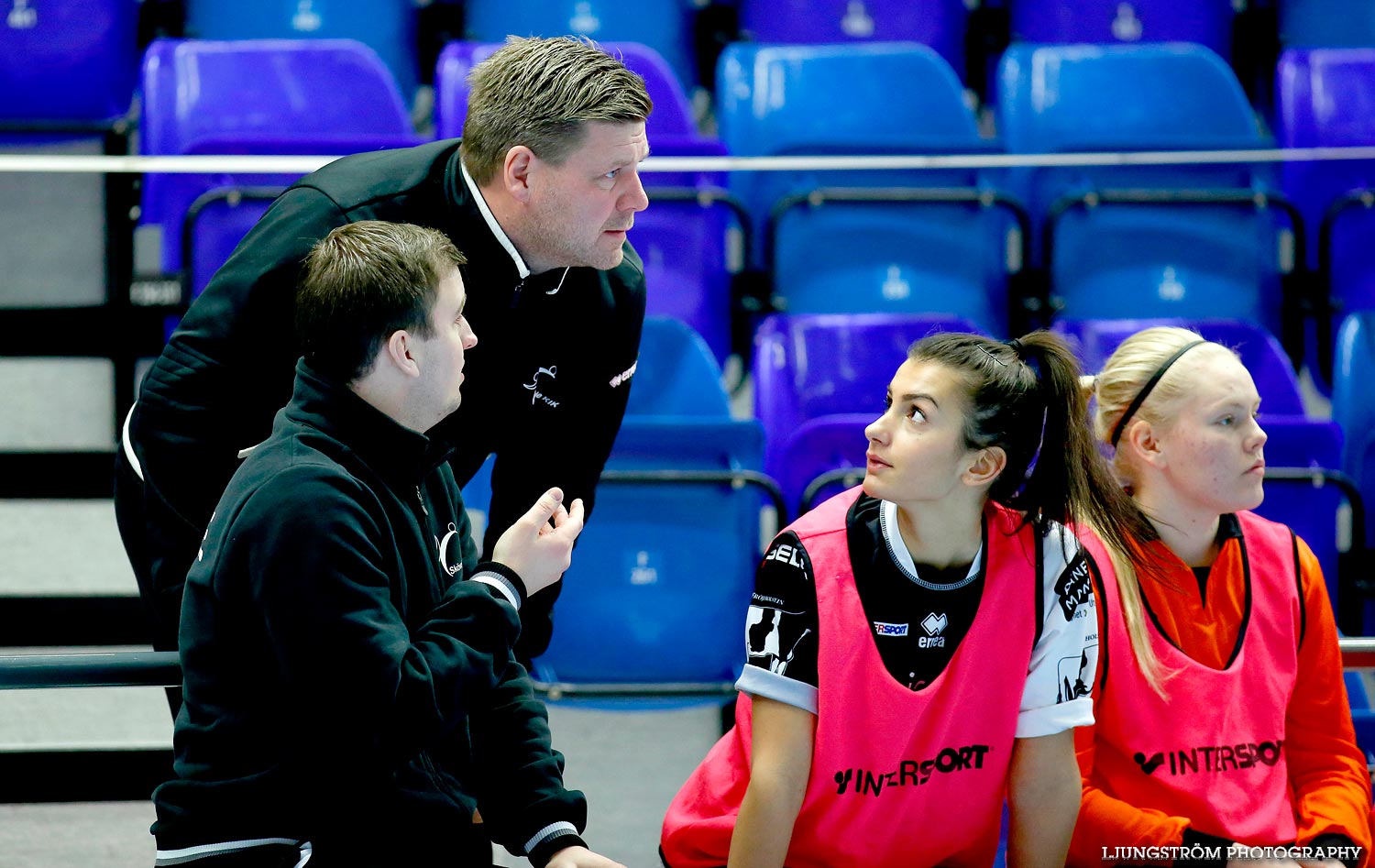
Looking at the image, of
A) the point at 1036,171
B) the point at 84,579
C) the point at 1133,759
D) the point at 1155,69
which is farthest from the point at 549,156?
the point at 1155,69

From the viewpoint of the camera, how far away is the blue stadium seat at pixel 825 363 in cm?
318

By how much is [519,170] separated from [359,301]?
1.57 ft

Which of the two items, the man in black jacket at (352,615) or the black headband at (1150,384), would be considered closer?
the man in black jacket at (352,615)

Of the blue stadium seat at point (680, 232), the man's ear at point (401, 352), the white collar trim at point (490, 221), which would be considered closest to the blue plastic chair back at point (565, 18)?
the blue stadium seat at point (680, 232)

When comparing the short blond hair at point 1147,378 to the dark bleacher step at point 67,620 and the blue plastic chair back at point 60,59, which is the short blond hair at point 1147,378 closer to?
the dark bleacher step at point 67,620

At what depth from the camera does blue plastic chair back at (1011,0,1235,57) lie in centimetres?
434

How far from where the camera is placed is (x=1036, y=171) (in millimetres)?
3881

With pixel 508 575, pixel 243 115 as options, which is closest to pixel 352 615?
pixel 508 575

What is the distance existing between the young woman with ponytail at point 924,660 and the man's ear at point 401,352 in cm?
52

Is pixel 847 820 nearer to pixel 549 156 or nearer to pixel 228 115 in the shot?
pixel 549 156

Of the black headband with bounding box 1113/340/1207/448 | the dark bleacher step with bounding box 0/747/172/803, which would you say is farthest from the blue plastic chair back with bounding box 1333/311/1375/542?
the dark bleacher step with bounding box 0/747/172/803

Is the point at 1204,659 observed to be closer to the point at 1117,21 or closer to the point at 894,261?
the point at 894,261

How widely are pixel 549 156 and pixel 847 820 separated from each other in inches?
36.6

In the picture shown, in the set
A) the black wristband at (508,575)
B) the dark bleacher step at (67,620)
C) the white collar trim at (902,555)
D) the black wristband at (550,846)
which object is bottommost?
the dark bleacher step at (67,620)
